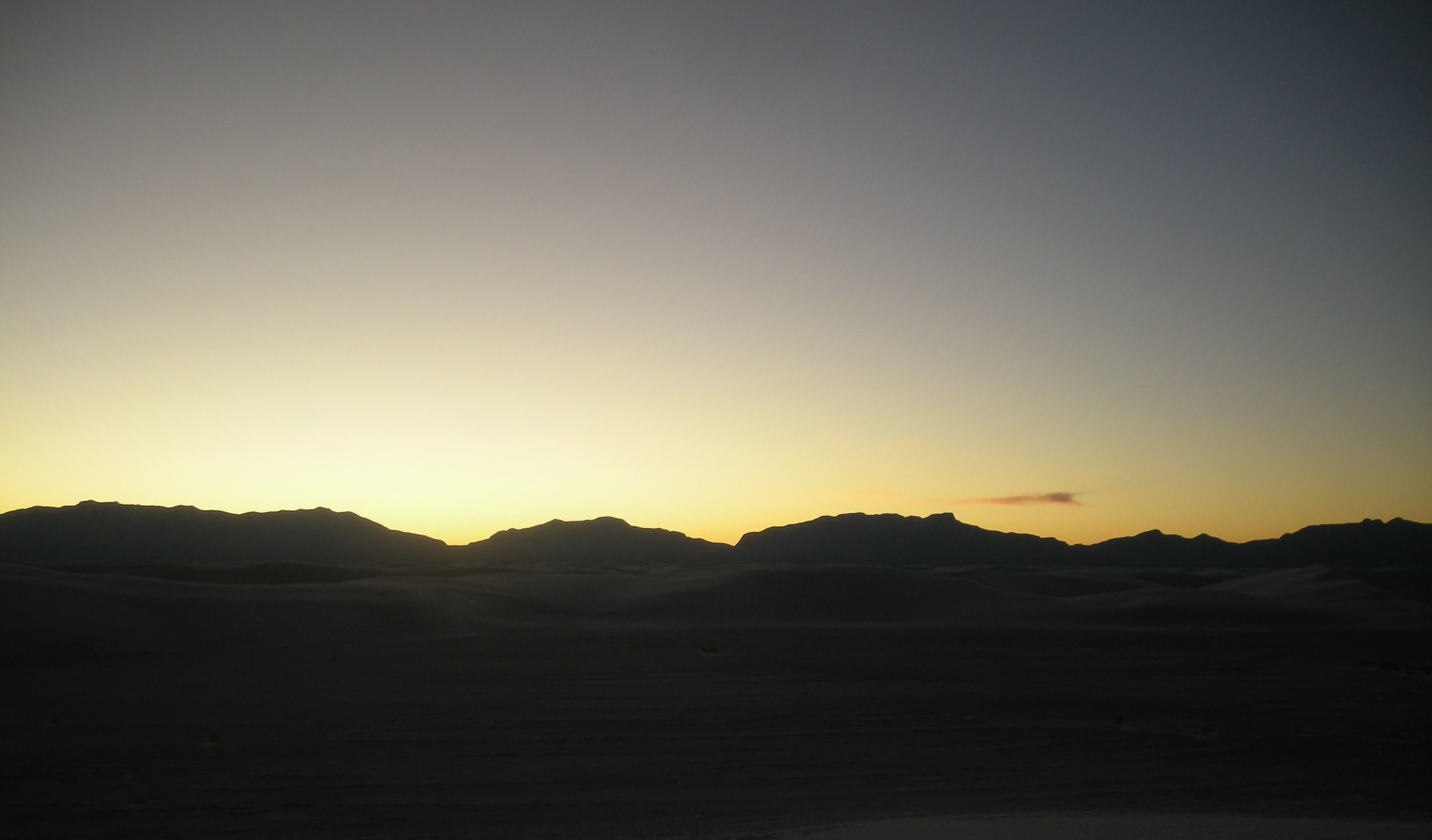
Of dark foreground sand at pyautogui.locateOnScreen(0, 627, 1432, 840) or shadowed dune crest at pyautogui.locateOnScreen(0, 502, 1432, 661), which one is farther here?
shadowed dune crest at pyautogui.locateOnScreen(0, 502, 1432, 661)

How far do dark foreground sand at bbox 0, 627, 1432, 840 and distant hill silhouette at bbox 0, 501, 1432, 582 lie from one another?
5455cm

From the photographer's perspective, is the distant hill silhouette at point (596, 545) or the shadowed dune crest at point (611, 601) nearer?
the shadowed dune crest at point (611, 601)

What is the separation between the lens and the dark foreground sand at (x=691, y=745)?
18.5 feet

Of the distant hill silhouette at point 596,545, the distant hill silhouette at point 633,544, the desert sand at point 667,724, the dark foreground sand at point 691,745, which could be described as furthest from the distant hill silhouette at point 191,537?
the dark foreground sand at point 691,745

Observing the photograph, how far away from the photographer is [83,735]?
7508mm

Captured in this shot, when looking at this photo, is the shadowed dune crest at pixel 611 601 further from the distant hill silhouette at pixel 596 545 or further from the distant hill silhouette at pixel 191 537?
the distant hill silhouette at pixel 596 545

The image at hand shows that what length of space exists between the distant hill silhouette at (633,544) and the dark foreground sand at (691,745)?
54551mm

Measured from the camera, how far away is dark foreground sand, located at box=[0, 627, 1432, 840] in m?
5.64

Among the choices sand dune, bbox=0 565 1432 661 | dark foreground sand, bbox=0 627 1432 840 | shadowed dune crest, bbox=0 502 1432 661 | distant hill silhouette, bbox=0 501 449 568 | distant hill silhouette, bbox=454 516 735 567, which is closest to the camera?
dark foreground sand, bbox=0 627 1432 840

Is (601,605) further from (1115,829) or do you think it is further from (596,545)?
(596,545)

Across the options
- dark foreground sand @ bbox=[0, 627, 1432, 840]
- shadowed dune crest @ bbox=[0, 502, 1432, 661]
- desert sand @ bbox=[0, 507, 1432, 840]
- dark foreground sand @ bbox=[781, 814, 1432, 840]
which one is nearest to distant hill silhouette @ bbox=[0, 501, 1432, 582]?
shadowed dune crest @ bbox=[0, 502, 1432, 661]

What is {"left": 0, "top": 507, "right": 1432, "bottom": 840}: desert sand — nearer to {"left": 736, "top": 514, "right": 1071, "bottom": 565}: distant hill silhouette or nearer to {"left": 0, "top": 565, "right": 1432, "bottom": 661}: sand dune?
{"left": 0, "top": 565, "right": 1432, "bottom": 661}: sand dune

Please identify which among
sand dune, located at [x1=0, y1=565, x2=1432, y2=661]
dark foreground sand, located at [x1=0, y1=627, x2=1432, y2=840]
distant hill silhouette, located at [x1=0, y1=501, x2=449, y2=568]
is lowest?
dark foreground sand, located at [x1=0, y1=627, x2=1432, y2=840]

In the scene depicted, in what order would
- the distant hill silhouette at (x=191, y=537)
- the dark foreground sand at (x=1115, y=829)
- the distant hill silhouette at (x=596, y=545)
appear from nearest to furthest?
the dark foreground sand at (x=1115, y=829) < the distant hill silhouette at (x=191, y=537) < the distant hill silhouette at (x=596, y=545)
